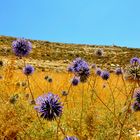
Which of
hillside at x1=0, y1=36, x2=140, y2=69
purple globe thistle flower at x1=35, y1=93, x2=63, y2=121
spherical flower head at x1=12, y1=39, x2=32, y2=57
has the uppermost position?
spherical flower head at x1=12, y1=39, x2=32, y2=57

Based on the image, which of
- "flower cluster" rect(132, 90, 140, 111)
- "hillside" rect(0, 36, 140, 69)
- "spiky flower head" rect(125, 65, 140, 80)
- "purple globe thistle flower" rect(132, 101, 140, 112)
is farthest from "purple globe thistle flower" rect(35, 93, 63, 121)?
"hillside" rect(0, 36, 140, 69)

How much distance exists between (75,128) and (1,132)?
93 cm

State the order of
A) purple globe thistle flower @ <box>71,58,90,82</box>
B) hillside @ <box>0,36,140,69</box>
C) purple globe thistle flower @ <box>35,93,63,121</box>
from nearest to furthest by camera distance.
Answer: purple globe thistle flower @ <box>35,93,63,121</box>, purple globe thistle flower @ <box>71,58,90,82</box>, hillside @ <box>0,36,140,69</box>

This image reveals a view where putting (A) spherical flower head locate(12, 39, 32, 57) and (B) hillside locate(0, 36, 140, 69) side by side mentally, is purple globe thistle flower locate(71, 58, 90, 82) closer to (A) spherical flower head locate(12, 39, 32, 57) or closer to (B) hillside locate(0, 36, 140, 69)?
(A) spherical flower head locate(12, 39, 32, 57)

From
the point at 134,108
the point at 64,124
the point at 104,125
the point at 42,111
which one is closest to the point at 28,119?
the point at 64,124

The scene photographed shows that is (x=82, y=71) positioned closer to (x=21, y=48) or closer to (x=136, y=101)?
(x=136, y=101)

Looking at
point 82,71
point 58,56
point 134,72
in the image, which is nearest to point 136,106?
point 134,72

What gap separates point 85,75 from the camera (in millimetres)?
5266

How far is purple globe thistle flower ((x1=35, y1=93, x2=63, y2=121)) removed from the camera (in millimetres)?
3734

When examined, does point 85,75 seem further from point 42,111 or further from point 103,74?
point 103,74

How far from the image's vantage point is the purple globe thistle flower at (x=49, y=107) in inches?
147

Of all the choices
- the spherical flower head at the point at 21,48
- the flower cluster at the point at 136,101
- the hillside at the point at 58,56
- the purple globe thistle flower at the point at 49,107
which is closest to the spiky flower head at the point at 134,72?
the flower cluster at the point at 136,101

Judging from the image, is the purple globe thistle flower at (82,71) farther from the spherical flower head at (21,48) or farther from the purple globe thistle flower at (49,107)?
the purple globe thistle flower at (49,107)

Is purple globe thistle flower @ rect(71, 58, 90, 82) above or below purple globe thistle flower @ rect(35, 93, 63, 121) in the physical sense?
above
